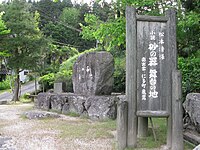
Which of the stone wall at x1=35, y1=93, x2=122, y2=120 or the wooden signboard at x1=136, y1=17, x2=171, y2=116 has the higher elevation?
the wooden signboard at x1=136, y1=17, x2=171, y2=116

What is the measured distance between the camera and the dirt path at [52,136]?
17.9 feet

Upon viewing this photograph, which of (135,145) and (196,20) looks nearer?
(135,145)

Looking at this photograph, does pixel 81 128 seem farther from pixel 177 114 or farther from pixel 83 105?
pixel 177 114

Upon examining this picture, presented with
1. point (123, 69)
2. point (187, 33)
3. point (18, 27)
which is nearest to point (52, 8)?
point (18, 27)

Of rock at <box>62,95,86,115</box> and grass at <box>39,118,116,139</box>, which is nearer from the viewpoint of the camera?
grass at <box>39,118,116,139</box>

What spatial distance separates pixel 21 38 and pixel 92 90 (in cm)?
830

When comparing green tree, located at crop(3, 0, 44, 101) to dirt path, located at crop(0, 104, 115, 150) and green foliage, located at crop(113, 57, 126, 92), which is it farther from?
dirt path, located at crop(0, 104, 115, 150)

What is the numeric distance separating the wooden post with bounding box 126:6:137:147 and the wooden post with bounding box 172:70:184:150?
755 mm

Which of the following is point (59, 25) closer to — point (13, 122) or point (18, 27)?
point (18, 27)

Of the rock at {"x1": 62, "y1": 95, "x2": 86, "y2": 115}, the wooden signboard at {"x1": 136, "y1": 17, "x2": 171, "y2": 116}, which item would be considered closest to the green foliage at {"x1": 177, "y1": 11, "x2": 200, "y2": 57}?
the wooden signboard at {"x1": 136, "y1": 17, "x2": 171, "y2": 116}

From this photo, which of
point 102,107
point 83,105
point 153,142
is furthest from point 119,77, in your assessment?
point 153,142

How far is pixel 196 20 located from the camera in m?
6.25

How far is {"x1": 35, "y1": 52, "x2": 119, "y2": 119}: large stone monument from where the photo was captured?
884 cm

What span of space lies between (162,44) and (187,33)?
→ 7.82 feet
